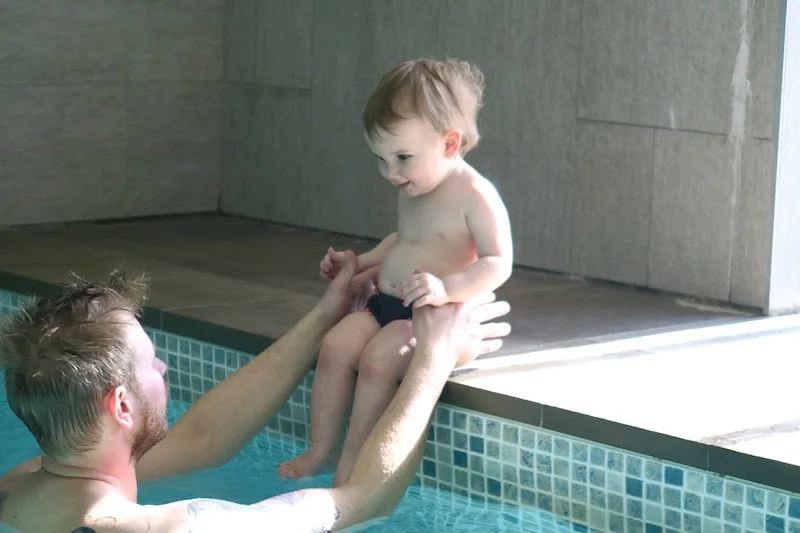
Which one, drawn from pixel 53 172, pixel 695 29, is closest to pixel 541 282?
pixel 695 29

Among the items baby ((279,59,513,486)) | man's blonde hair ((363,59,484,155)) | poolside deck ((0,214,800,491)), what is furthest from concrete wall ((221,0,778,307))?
man's blonde hair ((363,59,484,155))

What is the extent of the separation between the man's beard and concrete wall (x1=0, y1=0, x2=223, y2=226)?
14.4 feet

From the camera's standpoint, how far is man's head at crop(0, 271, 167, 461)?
2650 millimetres

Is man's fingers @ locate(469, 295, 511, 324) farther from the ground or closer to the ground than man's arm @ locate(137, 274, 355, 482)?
farther from the ground

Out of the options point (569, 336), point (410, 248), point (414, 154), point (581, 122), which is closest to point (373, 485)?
point (410, 248)

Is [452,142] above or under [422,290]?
above

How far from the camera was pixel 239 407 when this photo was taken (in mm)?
3846

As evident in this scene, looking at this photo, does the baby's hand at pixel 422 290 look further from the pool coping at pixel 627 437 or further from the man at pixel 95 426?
the man at pixel 95 426

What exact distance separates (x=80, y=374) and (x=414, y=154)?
56.1 inches

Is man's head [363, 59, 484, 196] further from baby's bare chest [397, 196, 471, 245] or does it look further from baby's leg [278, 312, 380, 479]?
baby's leg [278, 312, 380, 479]

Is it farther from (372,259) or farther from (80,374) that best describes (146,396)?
(372,259)

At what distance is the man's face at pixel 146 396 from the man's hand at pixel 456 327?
1.04 meters

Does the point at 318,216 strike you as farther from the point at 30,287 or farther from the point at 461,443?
the point at 461,443

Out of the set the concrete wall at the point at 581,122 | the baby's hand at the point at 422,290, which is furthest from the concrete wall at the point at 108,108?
the baby's hand at the point at 422,290
